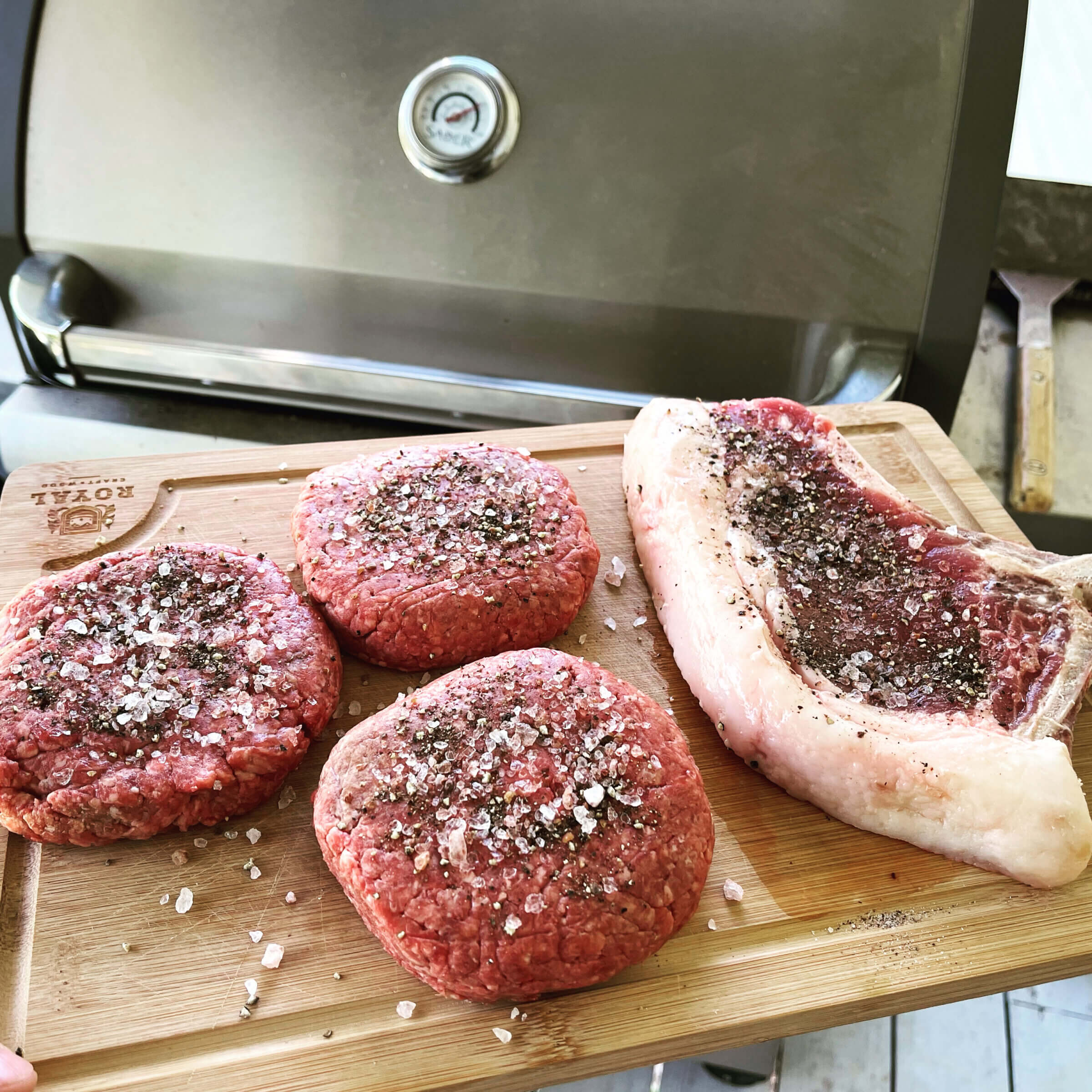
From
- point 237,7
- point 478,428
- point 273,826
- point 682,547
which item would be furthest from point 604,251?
point 273,826

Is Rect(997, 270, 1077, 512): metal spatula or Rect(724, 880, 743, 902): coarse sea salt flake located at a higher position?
Rect(997, 270, 1077, 512): metal spatula

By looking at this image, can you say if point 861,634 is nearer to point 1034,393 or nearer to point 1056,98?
point 1034,393

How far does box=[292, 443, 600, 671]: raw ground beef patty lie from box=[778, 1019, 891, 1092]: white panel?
1.36 meters

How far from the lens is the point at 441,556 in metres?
1.72

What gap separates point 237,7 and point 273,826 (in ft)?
6.56

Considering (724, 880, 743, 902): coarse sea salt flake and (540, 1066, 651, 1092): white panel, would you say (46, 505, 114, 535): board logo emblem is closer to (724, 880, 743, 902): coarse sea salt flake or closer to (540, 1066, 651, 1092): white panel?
(724, 880, 743, 902): coarse sea salt flake

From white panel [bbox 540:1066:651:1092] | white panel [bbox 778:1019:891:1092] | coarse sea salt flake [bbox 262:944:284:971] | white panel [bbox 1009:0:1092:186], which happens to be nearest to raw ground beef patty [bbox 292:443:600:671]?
coarse sea salt flake [bbox 262:944:284:971]

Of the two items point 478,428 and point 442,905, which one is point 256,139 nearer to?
point 478,428

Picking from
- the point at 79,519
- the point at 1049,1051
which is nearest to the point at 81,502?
the point at 79,519

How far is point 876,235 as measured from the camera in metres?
2.25

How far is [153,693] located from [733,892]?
3.23ft

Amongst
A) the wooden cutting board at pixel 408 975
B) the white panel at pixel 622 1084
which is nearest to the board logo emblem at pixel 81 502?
the wooden cutting board at pixel 408 975

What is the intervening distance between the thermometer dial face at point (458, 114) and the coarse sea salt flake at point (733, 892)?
5.77ft

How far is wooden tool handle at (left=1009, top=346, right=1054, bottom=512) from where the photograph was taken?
7.66 feet
